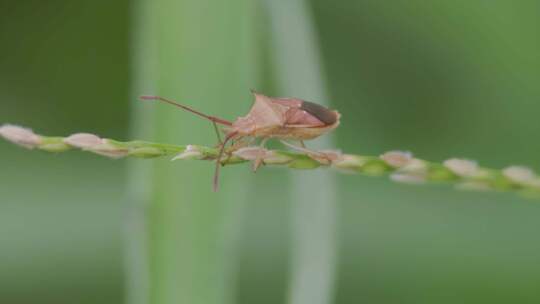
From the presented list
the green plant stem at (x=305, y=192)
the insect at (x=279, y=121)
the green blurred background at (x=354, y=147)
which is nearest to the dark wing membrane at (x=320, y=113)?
the insect at (x=279, y=121)

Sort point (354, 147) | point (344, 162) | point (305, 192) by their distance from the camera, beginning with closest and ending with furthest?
1. point (344, 162)
2. point (305, 192)
3. point (354, 147)

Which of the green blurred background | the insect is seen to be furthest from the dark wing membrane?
the green blurred background

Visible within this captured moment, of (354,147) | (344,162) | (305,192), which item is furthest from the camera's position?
(354,147)

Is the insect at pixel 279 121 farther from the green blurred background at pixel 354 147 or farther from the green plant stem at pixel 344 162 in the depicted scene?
the green blurred background at pixel 354 147

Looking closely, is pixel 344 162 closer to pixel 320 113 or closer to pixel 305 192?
pixel 320 113

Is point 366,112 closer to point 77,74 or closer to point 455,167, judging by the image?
point 77,74

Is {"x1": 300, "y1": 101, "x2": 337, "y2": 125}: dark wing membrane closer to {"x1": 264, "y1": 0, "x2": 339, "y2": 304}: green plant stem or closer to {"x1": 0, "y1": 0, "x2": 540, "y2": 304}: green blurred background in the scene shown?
{"x1": 264, "y1": 0, "x2": 339, "y2": 304}: green plant stem

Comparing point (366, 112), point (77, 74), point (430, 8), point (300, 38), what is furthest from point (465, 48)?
point (77, 74)

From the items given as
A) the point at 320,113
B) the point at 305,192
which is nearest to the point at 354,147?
the point at 305,192

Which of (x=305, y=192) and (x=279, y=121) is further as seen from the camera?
(x=305, y=192)

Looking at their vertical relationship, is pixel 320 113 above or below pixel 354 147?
below
